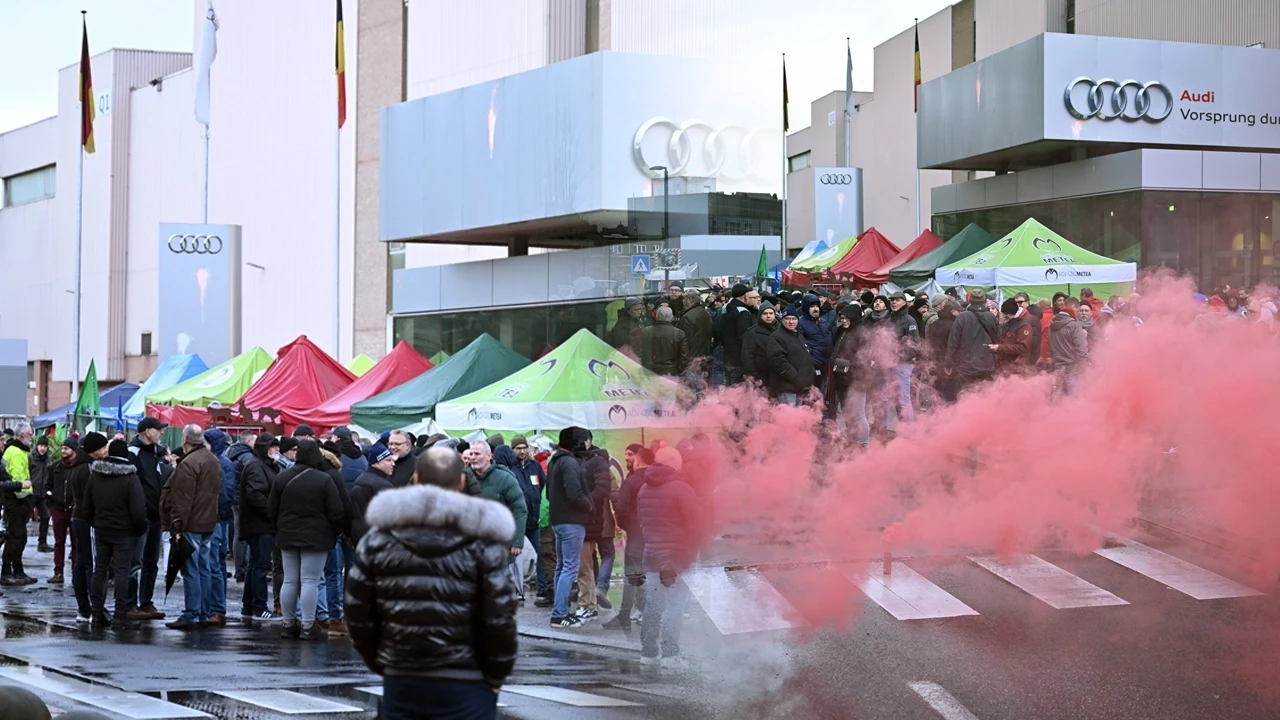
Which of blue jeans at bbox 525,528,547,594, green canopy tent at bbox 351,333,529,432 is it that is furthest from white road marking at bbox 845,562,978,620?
green canopy tent at bbox 351,333,529,432

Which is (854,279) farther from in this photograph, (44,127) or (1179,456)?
(44,127)

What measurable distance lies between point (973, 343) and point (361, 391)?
35.6 feet

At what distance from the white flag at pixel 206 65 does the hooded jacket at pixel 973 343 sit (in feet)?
106

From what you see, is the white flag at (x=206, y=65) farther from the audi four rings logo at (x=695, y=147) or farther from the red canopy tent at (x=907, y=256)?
the red canopy tent at (x=907, y=256)

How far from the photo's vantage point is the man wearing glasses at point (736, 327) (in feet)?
50.6

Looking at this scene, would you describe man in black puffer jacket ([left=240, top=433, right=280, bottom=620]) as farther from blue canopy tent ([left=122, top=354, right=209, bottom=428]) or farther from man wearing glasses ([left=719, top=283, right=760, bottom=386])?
blue canopy tent ([left=122, top=354, right=209, bottom=428])

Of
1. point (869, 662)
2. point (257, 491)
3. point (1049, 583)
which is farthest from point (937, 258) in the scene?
point (869, 662)

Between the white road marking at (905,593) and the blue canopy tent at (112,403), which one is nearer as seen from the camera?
the white road marking at (905,593)

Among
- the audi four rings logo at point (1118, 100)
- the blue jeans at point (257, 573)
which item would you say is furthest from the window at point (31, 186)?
the blue jeans at point (257, 573)

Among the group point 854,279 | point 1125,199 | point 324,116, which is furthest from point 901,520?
point 324,116

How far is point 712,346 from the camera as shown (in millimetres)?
15492

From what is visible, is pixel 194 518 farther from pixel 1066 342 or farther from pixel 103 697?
pixel 1066 342

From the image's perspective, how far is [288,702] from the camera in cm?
945

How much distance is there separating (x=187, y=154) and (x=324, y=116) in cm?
1286
